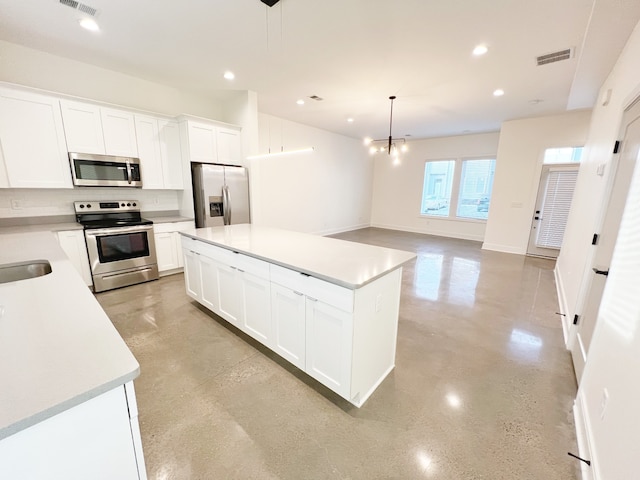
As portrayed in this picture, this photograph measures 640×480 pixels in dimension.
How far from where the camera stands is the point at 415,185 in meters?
8.53

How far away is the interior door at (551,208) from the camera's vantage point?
5301 millimetres

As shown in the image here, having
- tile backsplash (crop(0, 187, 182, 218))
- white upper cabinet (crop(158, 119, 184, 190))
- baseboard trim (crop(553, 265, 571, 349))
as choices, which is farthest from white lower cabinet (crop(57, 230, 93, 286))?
baseboard trim (crop(553, 265, 571, 349))

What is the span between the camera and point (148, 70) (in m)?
3.67

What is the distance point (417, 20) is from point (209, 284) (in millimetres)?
3333

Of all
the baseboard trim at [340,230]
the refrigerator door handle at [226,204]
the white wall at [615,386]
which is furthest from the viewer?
the baseboard trim at [340,230]

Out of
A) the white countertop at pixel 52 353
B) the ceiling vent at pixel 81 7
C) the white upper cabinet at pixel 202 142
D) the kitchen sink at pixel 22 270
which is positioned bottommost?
the kitchen sink at pixel 22 270

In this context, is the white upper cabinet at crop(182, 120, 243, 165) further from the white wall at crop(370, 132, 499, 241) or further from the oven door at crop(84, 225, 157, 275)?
the white wall at crop(370, 132, 499, 241)

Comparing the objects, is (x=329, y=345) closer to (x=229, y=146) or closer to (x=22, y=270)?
(x=22, y=270)

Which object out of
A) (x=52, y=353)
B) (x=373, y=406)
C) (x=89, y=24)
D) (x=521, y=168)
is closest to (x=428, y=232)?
(x=521, y=168)

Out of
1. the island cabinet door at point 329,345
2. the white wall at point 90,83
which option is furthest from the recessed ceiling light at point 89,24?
the island cabinet door at point 329,345

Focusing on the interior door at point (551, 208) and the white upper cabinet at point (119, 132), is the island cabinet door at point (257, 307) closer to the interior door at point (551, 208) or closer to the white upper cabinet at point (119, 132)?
the white upper cabinet at point (119, 132)

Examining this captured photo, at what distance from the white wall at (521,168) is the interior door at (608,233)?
160 inches

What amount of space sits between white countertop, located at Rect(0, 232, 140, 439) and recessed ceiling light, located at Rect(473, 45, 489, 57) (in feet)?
13.0

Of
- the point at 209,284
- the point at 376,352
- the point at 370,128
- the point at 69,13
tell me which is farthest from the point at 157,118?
the point at 370,128
